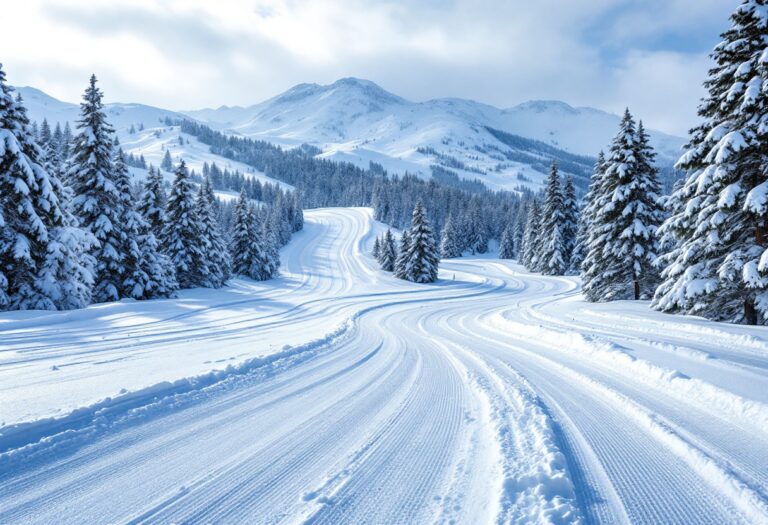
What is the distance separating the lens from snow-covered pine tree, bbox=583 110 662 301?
68.1 ft

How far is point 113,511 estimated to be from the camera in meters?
2.66

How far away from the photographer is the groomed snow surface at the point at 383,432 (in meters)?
2.79

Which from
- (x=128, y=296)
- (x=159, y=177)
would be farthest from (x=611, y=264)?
(x=159, y=177)

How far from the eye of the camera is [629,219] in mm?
21312

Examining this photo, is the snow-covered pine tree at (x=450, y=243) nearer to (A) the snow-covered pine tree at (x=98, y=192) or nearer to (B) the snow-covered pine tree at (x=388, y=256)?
(B) the snow-covered pine tree at (x=388, y=256)

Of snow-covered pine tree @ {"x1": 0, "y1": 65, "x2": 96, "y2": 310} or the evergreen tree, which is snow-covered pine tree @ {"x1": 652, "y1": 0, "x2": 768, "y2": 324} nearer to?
snow-covered pine tree @ {"x1": 0, "y1": 65, "x2": 96, "y2": 310}

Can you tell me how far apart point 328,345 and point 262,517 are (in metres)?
6.80

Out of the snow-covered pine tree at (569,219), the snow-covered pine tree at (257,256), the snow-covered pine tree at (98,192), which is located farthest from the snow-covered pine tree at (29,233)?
the snow-covered pine tree at (569,219)

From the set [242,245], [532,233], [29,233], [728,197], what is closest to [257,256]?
[242,245]

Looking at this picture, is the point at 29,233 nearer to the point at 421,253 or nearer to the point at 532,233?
the point at 421,253

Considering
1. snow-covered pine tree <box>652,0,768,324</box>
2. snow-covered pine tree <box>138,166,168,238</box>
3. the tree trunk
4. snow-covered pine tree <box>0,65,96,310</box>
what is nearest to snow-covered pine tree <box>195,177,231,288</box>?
snow-covered pine tree <box>138,166,168,238</box>

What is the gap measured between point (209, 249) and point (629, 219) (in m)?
29.7

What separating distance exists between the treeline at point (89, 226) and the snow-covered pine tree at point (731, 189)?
887 inches

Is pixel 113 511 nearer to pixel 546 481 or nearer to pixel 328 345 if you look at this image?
pixel 546 481
